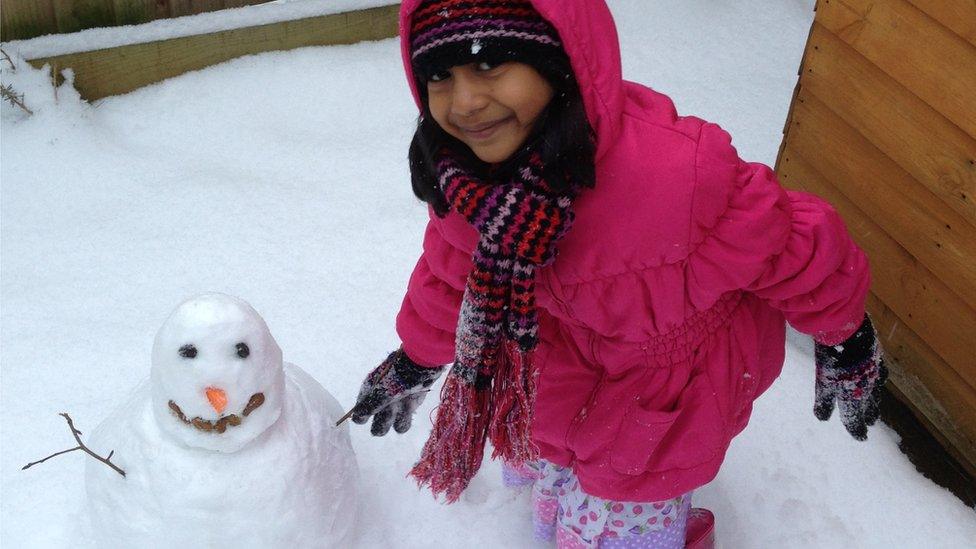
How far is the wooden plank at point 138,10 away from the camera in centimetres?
291

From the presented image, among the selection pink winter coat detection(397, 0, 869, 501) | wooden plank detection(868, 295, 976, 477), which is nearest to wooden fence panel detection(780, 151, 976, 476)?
wooden plank detection(868, 295, 976, 477)

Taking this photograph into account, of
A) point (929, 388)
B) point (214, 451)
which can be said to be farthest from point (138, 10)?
point (929, 388)

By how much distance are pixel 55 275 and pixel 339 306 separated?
755 millimetres

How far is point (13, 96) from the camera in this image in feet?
8.77

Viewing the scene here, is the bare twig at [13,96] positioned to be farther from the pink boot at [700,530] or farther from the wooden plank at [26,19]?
the pink boot at [700,530]

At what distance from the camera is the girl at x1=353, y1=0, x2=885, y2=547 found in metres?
1.19

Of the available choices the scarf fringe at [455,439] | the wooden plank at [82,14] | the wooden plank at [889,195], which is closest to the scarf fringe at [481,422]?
the scarf fringe at [455,439]

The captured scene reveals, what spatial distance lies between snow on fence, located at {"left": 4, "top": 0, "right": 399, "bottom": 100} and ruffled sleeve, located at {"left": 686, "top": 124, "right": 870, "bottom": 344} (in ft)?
6.74

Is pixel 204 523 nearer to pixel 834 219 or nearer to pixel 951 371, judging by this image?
pixel 834 219

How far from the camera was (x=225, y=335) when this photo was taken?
58.9 inches

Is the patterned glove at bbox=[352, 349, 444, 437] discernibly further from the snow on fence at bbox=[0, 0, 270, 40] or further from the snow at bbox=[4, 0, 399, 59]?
the snow on fence at bbox=[0, 0, 270, 40]

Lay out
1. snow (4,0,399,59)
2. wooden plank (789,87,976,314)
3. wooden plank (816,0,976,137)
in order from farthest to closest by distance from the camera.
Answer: snow (4,0,399,59) < wooden plank (789,87,976,314) < wooden plank (816,0,976,137)

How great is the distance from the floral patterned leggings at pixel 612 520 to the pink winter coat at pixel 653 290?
0.25 ft

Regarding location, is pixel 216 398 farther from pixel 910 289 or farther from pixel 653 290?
pixel 910 289
